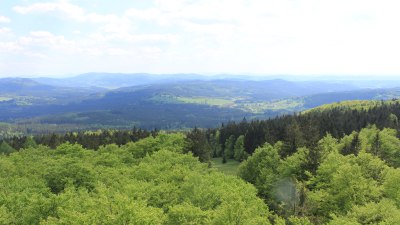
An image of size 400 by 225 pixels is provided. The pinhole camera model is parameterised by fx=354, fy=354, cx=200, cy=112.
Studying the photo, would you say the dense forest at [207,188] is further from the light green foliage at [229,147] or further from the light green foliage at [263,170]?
the light green foliage at [229,147]

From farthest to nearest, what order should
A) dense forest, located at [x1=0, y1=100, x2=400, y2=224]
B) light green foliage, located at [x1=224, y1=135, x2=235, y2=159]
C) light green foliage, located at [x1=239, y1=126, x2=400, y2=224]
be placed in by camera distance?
light green foliage, located at [x1=224, y1=135, x2=235, y2=159] < light green foliage, located at [x1=239, y1=126, x2=400, y2=224] < dense forest, located at [x1=0, y1=100, x2=400, y2=224]

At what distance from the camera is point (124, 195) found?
49.8 m

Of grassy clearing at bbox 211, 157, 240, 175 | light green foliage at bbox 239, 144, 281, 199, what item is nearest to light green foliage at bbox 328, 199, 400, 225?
light green foliage at bbox 239, 144, 281, 199

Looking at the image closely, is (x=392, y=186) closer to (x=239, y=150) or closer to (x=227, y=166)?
(x=227, y=166)

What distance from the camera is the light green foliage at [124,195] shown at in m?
41.0

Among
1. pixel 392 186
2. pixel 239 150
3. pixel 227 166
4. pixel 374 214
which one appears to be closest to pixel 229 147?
pixel 239 150

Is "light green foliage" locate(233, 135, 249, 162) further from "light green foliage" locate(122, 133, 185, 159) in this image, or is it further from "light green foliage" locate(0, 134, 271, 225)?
"light green foliage" locate(0, 134, 271, 225)

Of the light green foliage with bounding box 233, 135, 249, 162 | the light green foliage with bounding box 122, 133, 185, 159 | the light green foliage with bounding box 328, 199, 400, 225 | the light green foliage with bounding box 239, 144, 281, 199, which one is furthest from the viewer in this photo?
the light green foliage with bounding box 233, 135, 249, 162

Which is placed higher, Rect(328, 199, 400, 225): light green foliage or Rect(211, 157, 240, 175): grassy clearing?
Rect(328, 199, 400, 225): light green foliage

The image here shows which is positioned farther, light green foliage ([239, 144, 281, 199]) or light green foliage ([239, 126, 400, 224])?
light green foliage ([239, 144, 281, 199])

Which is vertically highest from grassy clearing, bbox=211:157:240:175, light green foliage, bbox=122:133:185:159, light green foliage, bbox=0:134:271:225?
light green foliage, bbox=0:134:271:225

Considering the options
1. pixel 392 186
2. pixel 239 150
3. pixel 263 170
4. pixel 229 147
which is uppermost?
pixel 392 186

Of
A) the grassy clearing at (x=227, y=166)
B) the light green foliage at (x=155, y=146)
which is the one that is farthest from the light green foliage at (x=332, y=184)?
the grassy clearing at (x=227, y=166)

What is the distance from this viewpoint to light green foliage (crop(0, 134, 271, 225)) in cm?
4100
